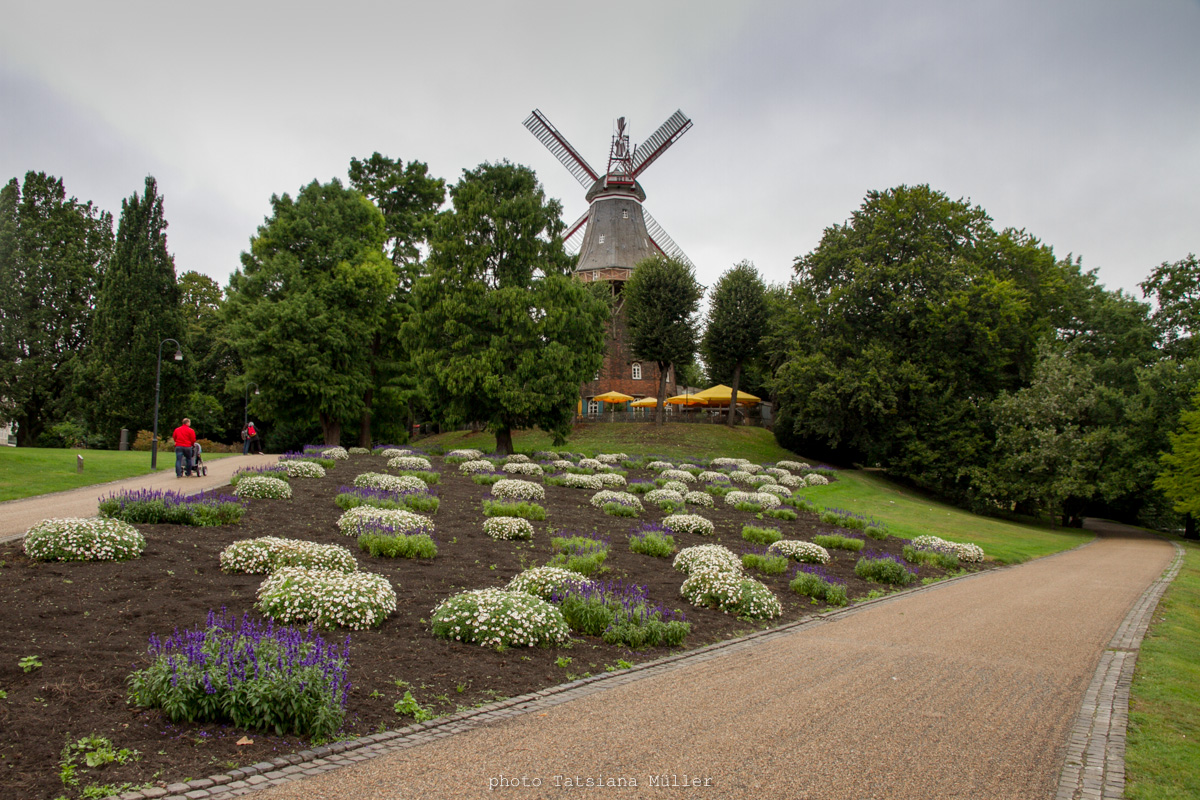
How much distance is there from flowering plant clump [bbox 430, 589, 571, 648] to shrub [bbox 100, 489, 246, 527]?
19.8 feet

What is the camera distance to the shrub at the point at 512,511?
15.5m

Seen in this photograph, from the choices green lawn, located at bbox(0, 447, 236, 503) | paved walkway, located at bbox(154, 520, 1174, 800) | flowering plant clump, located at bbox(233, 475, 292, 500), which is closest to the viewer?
paved walkway, located at bbox(154, 520, 1174, 800)

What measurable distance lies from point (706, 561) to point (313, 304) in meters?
28.1

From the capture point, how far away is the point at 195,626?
6.61 metres

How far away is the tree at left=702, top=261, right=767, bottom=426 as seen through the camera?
49719 millimetres

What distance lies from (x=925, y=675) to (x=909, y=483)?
3683 cm

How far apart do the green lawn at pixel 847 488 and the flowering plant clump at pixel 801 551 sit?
7688 millimetres

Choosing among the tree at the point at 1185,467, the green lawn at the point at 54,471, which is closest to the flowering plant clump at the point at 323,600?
the green lawn at the point at 54,471

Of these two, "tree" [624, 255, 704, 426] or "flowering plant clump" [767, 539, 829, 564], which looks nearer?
"flowering plant clump" [767, 539, 829, 564]

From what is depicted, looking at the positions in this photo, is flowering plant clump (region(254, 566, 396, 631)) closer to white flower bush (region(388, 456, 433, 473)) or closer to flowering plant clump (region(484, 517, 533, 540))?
flowering plant clump (region(484, 517, 533, 540))

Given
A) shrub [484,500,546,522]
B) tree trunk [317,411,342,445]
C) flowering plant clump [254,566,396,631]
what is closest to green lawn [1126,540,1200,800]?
flowering plant clump [254,566,396,631]

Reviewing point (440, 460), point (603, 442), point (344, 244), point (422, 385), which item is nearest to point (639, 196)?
point (603, 442)

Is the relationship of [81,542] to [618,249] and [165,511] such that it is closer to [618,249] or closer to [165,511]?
[165,511]

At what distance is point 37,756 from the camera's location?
177 inches
